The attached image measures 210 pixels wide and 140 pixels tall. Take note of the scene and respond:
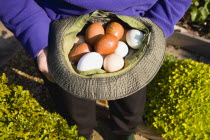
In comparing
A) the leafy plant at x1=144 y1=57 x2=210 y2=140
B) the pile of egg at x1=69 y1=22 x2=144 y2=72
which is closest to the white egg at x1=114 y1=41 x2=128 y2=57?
the pile of egg at x1=69 y1=22 x2=144 y2=72

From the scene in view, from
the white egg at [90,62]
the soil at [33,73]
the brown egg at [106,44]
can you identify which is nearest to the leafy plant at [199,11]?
the soil at [33,73]

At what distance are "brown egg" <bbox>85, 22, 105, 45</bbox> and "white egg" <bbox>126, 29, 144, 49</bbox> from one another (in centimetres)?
18

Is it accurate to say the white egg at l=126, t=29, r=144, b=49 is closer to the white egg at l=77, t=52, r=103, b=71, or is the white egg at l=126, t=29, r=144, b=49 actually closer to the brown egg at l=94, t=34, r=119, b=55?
the brown egg at l=94, t=34, r=119, b=55

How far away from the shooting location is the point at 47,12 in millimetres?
1521

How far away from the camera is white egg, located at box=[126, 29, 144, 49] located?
1442 mm

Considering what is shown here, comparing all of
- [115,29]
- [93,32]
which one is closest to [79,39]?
[93,32]

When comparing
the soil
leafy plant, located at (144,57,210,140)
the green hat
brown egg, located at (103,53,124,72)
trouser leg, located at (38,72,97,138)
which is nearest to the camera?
the green hat

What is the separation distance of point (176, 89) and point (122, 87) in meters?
0.89

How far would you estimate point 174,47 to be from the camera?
10.9ft

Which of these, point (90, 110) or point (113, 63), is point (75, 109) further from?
point (113, 63)

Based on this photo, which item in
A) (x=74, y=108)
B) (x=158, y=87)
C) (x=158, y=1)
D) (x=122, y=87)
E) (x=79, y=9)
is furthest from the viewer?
(x=158, y=87)

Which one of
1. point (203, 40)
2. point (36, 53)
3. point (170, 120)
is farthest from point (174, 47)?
point (36, 53)

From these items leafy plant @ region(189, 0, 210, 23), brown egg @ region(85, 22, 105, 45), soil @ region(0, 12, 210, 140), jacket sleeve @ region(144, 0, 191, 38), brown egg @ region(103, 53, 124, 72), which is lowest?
soil @ region(0, 12, 210, 140)

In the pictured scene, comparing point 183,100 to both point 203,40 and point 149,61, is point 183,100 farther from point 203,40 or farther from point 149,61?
point 203,40
